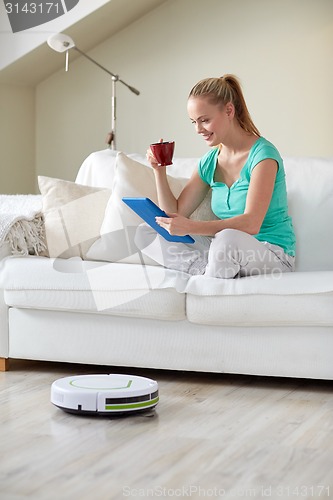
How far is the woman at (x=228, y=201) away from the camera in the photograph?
9.26 ft

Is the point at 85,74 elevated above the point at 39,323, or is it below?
above

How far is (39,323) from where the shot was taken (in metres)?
3.01

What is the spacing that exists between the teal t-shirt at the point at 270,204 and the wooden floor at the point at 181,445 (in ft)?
1.81

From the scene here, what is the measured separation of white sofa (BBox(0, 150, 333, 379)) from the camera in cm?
Result: 271

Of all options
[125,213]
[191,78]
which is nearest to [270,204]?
[125,213]

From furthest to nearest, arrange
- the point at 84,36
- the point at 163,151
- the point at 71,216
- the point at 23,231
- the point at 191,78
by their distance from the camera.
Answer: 1. the point at 191,78
2. the point at 84,36
3. the point at 71,216
4. the point at 23,231
5. the point at 163,151

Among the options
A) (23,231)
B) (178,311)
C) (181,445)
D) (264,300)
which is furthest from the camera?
(23,231)

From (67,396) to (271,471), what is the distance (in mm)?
709

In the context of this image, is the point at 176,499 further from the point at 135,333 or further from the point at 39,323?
the point at 39,323

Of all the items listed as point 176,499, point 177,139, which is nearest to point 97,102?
point 177,139

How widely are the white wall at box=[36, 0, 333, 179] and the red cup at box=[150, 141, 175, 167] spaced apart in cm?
257

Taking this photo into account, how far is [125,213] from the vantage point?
3.24 meters

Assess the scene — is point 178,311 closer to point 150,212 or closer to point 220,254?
point 220,254

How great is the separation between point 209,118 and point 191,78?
2.70 metres
